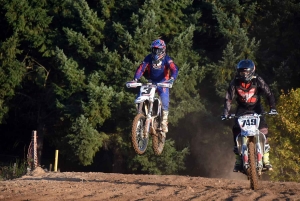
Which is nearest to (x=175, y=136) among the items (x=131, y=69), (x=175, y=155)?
(x=175, y=155)

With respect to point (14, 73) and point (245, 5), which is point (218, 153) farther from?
point (14, 73)

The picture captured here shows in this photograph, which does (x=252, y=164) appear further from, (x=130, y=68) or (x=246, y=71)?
(x=130, y=68)

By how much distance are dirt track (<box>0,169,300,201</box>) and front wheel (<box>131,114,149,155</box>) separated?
81 centimetres

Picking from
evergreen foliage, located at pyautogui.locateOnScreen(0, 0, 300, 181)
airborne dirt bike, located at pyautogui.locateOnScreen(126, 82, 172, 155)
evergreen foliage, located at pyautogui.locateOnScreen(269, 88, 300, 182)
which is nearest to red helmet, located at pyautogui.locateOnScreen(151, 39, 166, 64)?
airborne dirt bike, located at pyautogui.locateOnScreen(126, 82, 172, 155)

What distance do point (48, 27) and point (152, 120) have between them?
2786 cm

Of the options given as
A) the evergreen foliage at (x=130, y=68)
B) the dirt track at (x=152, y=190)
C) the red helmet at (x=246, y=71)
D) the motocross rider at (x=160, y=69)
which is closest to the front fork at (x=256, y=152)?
the dirt track at (x=152, y=190)

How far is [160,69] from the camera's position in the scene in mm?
14133

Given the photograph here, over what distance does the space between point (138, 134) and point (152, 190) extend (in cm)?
156

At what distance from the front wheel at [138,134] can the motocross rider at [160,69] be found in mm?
698

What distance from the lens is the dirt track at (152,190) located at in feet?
37.3

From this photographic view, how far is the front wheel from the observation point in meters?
13.2

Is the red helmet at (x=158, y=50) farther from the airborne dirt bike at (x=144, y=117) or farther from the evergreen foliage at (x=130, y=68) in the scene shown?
the evergreen foliage at (x=130, y=68)

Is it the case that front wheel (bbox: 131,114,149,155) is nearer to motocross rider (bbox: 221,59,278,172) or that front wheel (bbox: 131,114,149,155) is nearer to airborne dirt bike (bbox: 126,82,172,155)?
airborne dirt bike (bbox: 126,82,172,155)

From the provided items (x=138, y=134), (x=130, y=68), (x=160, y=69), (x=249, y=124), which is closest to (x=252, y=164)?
(x=249, y=124)
